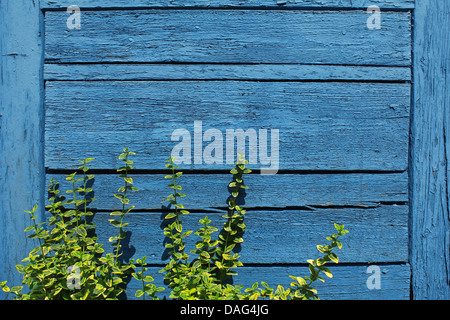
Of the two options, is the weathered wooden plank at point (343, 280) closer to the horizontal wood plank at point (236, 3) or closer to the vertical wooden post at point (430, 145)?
the vertical wooden post at point (430, 145)

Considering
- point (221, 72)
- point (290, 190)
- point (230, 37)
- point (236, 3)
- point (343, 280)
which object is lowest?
point (343, 280)

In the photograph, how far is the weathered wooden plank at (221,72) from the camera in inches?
66.2

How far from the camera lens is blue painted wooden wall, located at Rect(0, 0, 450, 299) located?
5.50ft

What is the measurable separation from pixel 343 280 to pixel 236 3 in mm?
1550

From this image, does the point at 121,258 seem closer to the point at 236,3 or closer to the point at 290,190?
the point at 290,190

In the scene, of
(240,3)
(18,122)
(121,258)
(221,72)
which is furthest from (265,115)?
(18,122)

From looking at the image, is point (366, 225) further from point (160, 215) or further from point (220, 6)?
point (220, 6)

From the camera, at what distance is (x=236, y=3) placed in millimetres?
1696

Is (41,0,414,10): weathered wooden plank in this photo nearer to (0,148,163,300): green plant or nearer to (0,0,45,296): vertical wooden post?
(0,0,45,296): vertical wooden post

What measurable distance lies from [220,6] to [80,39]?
743mm

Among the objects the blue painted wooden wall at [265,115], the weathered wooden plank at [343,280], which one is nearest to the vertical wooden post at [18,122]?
the blue painted wooden wall at [265,115]

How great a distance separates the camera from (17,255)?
1674mm

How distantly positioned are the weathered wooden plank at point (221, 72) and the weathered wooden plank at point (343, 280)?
992 millimetres
